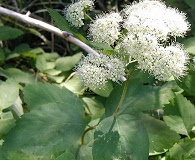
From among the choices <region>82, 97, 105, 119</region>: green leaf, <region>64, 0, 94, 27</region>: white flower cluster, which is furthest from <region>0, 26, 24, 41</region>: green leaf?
<region>64, 0, 94, 27</region>: white flower cluster

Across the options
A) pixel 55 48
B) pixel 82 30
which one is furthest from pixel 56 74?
pixel 55 48

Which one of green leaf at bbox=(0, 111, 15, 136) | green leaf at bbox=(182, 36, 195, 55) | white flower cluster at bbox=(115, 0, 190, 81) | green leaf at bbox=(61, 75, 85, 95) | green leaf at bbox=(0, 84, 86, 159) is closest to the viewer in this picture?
white flower cluster at bbox=(115, 0, 190, 81)

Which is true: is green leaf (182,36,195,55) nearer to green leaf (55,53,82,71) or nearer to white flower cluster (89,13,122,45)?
white flower cluster (89,13,122,45)

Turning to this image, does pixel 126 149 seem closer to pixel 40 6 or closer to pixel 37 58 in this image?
pixel 37 58

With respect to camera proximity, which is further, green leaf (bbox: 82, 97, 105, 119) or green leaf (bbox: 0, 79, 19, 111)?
green leaf (bbox: 82, 97, 105, 119)

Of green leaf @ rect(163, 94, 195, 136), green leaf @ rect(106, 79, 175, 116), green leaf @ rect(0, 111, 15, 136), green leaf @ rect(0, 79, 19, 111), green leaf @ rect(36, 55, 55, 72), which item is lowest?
green leaf @ rect(36, 55, 55, 72)

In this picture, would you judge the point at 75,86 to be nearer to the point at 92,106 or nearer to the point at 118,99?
the point at 92,106

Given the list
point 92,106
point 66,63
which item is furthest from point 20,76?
point 92,106

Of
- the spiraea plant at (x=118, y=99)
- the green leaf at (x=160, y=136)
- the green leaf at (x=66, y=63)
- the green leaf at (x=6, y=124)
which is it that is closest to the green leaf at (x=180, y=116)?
the spiraea plant at (x=118, y=99)
